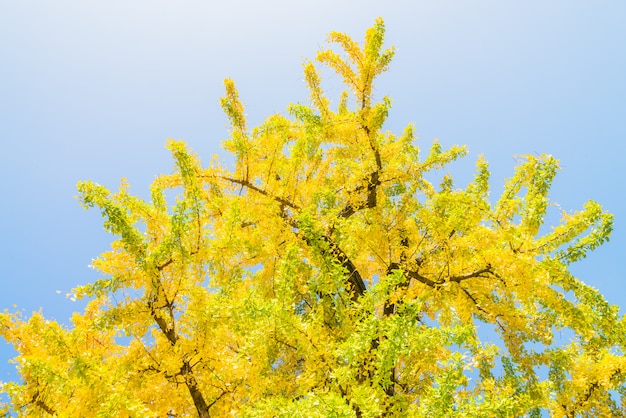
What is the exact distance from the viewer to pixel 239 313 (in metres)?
4.07

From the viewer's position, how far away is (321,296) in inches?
194

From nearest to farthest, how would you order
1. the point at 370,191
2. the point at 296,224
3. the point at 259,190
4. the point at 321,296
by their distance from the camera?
the point at 321,296
the point at 296,224
the point at 370,191
the point at 259,190

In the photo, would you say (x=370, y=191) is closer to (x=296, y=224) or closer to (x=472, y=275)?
(x=296, y=224)

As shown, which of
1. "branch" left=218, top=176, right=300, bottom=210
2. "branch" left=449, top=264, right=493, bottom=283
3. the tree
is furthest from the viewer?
"branch" left=218, top=176, right=300, bottom=210

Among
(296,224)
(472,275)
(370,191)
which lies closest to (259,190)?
(296,224)

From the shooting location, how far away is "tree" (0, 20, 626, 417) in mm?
3885

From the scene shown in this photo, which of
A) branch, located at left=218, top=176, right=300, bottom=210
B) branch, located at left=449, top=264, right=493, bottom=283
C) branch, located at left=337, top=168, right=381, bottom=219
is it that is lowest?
branch, located at left=449, top=264, right=493, bottom=283

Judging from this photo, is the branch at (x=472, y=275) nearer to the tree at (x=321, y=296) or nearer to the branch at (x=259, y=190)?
the tree at (x=321, y=296)

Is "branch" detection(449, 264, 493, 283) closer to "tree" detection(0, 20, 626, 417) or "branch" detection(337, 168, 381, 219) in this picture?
"tree" detection(0, 20, 626, 417)

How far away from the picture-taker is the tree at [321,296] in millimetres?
3885

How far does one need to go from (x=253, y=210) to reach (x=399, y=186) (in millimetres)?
2987

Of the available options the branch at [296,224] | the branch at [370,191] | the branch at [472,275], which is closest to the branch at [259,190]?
the branch at [296,224]

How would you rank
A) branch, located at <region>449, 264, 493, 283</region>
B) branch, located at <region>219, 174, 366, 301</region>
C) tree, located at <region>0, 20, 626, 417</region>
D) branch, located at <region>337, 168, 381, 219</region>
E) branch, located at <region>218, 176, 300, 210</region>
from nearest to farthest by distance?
tree, located at <region>0, 20, 626, 417</region>, branch, located at <region>449, 264, 493, 283</region>, branch, located at <region>219, 174, 366, 301</region>, branch, located at <region>337, 168, 381, 219</region>, branch, located at <region>218, 176, 300, 210</region>

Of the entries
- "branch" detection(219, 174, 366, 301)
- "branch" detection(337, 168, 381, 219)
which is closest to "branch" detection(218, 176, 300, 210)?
"branch" detection(219, 174, 366, 301)
